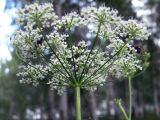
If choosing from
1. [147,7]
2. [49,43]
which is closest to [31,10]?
[49,43]

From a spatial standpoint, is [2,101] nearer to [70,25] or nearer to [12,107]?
[12,107]

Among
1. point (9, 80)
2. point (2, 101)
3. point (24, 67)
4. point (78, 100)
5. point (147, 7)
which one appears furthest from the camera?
point (2, 101)

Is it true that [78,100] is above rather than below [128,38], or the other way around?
below

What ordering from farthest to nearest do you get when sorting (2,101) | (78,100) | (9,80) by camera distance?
(2,101), (9,80), (78,100)

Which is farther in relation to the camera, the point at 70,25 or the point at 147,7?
the point at 147,7
